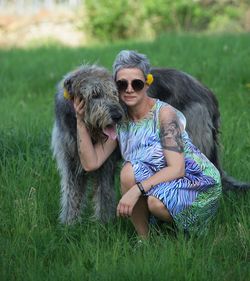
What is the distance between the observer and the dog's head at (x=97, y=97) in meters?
4.59

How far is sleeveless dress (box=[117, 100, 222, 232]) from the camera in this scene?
180 inches

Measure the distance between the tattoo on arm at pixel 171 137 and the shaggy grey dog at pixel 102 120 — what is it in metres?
0.34

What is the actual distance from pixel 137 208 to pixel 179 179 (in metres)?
0.37

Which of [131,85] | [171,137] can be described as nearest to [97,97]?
[131,85]

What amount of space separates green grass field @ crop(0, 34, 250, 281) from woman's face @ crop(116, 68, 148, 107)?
0.85 meters

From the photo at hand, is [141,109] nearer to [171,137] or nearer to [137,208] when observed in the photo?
[171,137]

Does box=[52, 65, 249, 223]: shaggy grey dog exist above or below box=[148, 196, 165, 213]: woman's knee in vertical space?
above

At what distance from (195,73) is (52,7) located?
13.7 metres

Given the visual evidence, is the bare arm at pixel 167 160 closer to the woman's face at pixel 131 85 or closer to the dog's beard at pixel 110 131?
the woman's face at pixel 131 85

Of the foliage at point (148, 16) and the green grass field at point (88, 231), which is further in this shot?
the foliage at point (148, 16)

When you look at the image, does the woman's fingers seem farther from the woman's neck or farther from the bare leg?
the bare leg

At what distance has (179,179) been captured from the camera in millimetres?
4609

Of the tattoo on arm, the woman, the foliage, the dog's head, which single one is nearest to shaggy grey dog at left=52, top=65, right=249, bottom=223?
the dog's head

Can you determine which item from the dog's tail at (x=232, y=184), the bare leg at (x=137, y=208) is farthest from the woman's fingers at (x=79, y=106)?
the dog's tail at (x=232, y=184)
